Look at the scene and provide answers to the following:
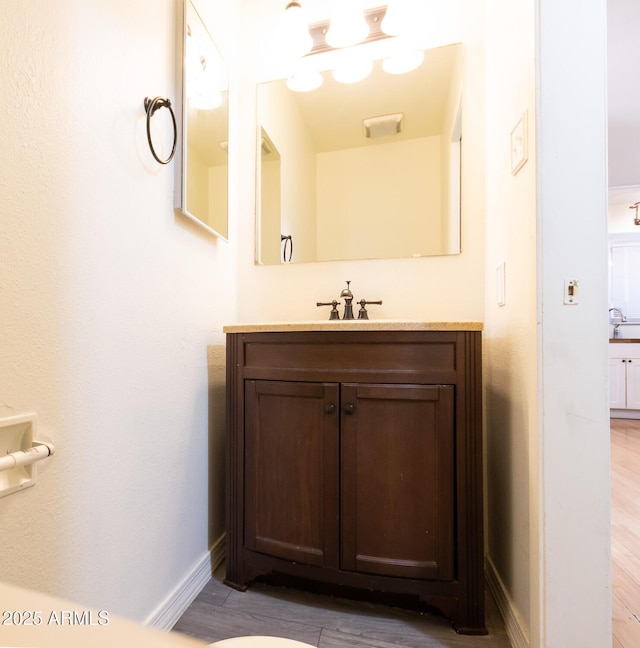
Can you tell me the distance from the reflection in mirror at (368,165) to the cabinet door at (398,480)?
0.71 meters

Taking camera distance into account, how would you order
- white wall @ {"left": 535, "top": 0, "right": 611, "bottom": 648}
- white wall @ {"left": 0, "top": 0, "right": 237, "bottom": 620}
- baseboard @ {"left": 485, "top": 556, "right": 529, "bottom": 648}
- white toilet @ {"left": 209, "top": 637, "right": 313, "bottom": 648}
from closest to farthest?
1. white toilet @ {"left": 209, "top": 637, "right": 313, "bottom": 648}
2. white wall @ {"left": 0, "top": 0, "right": 237, "bottom": 620}
3. white wall @ {"left": 535, "top": 0, "right": 611, "bottom": 648}
4. baseboard @ {"left": 485, "top": 556, "right": 529, "bottom": 648}

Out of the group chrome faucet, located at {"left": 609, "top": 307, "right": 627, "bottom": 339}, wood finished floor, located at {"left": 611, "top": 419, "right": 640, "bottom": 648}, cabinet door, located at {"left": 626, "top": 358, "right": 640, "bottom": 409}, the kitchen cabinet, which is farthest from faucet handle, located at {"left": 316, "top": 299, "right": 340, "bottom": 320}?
chrome faucet, located at {"left": 609, "top": 307, "right": 627, "bottom": 339}

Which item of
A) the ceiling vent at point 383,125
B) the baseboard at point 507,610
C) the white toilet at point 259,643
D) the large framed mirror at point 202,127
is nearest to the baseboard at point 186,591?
the white toilet at point 259,643

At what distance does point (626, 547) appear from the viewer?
145 centimetres

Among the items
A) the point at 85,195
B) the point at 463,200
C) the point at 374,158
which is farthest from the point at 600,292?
the point at 85,195

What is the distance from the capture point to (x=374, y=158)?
1542 mm

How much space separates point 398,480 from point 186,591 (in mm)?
776

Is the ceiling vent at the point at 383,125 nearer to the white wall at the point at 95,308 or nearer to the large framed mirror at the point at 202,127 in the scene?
the large framed mirror at the point at 202,127

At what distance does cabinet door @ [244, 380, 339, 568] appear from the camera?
1061 millimetres

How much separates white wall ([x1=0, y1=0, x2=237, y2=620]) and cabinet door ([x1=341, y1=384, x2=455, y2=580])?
1.80 feet

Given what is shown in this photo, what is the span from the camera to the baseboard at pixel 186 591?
100cm

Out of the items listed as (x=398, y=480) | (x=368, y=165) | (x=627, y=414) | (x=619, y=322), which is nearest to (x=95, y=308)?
(x=398, y=480)

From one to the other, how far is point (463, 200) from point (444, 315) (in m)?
0.48

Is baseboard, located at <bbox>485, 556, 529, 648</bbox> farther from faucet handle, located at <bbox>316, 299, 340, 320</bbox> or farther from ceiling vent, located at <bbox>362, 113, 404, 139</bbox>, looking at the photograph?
ceiling vent, located at <bbox>362, 113, 404, 139</bbox>
